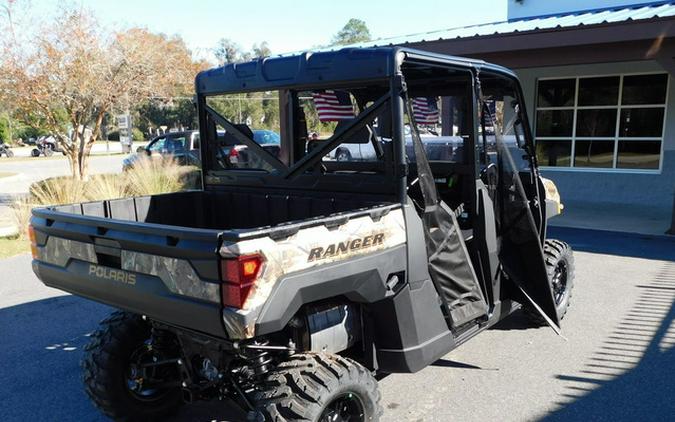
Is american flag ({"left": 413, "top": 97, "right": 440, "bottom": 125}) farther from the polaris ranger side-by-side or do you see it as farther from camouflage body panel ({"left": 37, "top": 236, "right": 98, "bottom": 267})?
camouflage body panel ({"left": 37, "top": 236, "right": 98, "bottom": 267})

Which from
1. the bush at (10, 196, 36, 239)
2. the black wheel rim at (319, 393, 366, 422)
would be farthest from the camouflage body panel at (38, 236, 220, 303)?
the bush at (10, 196, 36, 239)

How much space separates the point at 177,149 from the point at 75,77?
372 centimetres

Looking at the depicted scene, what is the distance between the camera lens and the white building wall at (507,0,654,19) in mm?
12488

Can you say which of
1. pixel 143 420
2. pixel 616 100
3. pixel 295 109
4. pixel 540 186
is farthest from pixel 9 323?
pixel 616 100

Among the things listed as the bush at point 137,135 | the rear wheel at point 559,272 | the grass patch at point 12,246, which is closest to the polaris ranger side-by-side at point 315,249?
the rear wheel at point 559,272

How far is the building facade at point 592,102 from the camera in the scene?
916 centimetres

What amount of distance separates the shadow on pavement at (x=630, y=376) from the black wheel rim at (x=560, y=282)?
50 centimetres

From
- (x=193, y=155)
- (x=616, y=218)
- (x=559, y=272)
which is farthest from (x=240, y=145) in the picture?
(x=193, y=155)

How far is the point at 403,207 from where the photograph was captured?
2969mm

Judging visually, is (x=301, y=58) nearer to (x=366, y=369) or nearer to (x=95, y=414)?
(x=366, y=369)

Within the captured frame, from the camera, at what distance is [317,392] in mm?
2504

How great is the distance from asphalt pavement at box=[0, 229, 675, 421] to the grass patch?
7.83 feet

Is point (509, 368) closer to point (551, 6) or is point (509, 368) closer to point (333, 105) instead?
point (333, 105)

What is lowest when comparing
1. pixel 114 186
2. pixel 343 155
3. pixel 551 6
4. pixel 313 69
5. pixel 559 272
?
pixel 559 272
